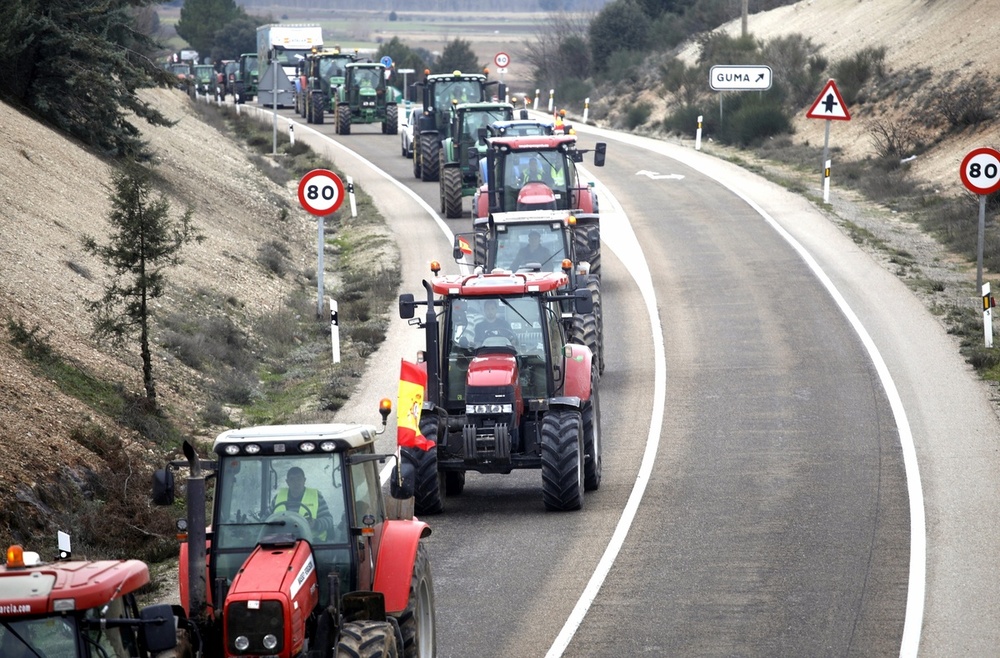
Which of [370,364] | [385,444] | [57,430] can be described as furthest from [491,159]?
[57,430]

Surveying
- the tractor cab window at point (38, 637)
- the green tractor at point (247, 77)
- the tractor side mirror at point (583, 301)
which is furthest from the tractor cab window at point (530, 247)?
the green tractor at point (247, 77)

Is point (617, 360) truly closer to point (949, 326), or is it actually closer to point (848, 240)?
point (949, 326)

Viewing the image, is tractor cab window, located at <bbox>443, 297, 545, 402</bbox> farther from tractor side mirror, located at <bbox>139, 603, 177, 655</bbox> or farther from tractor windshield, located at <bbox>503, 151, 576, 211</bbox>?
tractor windshield, located at <bbox>503, 151, 576, 211</bbox>

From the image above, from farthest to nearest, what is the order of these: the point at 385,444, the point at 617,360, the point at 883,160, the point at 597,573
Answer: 1. the point at 883,160
2. the point at 617,360
3. the point at 385,444
4. the point at 597,573

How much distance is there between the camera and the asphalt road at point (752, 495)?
11.8 m

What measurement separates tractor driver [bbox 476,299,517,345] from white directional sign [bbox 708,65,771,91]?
29.3 metres

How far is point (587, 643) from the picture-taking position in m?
11.4

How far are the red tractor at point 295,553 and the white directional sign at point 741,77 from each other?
35276 millimetres

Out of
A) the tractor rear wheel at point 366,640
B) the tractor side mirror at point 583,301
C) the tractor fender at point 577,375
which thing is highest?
the tractor side mirror at point 583,301

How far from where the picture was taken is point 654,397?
20.3 metres

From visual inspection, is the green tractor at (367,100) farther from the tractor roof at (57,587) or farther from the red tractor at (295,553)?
the tractor roof at (57,587)

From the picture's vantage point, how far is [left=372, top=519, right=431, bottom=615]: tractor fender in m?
9.44

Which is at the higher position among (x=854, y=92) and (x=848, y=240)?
(x=854, y=92)

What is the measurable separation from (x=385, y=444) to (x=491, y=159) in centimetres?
1122
